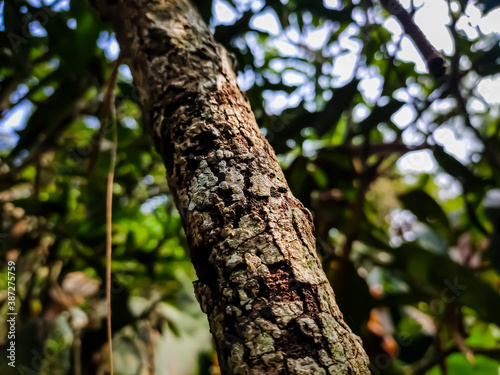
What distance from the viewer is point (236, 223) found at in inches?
13.1

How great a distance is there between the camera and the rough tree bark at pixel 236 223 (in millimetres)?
284

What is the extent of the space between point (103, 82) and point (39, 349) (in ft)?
1.93

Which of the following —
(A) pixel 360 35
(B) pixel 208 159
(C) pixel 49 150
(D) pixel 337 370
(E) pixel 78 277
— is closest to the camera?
(D) pixel 337 370

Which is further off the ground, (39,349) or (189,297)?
(189,297)

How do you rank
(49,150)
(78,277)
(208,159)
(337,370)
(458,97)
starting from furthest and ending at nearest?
(78,277)
(49,150)
(458,97)
(208,159)
(337,370)

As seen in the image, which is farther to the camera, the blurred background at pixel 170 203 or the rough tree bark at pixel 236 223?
the blurred background at pixel 170 203

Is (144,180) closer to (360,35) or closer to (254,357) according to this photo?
(360,35)

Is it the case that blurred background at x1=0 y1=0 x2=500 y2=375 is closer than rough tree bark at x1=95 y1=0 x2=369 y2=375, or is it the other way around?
rough tree bark at x1=95 y1=0 x2=369 y2=375

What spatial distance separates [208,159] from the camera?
0.37m

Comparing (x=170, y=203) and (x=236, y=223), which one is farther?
(x=170, y=203)

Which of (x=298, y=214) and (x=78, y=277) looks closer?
(x=298, y=214)

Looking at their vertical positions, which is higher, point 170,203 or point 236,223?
point 170,203

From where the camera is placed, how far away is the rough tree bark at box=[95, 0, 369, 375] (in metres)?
0.28

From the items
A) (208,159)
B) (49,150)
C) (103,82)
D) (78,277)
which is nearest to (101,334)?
(78,277)
